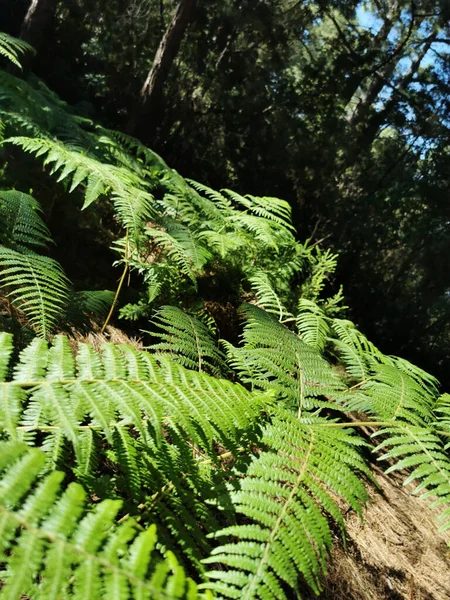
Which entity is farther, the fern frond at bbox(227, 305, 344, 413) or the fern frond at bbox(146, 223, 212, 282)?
the fern frond at bbox(146, 223, 212, 282)

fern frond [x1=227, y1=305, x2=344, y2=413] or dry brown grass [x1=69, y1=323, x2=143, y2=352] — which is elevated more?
fern frond [x1=227, y1=305, x2=344, y2=413]

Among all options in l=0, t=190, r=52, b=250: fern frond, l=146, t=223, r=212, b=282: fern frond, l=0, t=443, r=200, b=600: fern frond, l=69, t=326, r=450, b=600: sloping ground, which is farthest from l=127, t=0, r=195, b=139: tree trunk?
l=0, t=443, r=200, b=600: fern frond

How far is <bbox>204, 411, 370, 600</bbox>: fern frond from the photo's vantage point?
2.98ft

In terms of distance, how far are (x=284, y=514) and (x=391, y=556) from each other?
1415 mm

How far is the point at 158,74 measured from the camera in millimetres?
6125

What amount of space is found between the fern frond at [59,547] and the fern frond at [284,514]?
22 cm

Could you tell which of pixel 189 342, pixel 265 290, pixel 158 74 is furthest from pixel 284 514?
pixel 158 74

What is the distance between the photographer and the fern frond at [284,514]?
0.91 m

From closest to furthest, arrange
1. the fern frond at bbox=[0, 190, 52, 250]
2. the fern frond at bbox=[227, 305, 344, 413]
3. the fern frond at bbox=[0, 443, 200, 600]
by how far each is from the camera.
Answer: the fern frond at bbox=[0, 443, 200, 600] → the fern frond at bbox=[227, 305, 344, 413] → the fern frond at bbox=[0, 190, 52, 250]

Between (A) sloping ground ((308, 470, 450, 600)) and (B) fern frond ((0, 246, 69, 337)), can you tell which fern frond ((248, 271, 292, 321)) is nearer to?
(A) sloping ground ((308, 470, 450, 600))

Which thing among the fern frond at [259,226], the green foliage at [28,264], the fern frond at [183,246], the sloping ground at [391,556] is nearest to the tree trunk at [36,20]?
the fern frond at [259,226]

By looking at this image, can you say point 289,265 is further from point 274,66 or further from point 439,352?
point 274,66

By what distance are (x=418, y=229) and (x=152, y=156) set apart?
5.27 m

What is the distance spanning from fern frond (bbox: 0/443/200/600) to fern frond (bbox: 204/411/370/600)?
8.5 inches
